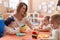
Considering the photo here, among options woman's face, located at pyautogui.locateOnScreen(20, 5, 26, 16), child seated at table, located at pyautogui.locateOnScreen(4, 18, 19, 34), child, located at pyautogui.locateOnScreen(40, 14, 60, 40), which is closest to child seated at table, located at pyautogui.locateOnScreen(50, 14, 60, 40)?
child, located at pyautogui.locateOnScreen(40, 14, 60, 40)

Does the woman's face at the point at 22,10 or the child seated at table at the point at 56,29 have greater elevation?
the woman's face at the point at 22,10

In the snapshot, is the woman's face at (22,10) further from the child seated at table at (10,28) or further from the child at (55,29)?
the child at (55,29)

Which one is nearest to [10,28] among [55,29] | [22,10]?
[22,10]

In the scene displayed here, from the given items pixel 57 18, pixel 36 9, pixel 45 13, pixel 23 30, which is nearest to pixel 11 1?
pixel 36 9

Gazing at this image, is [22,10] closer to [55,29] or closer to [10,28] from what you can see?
[10,28]

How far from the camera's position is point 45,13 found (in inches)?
199

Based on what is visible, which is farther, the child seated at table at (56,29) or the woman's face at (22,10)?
the woman's face at (22,10)

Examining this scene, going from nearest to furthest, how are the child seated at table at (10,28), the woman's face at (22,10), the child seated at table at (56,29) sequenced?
the child seated at table at (56,29), the child seated at table at (10,28), the woman's face at (22,10)

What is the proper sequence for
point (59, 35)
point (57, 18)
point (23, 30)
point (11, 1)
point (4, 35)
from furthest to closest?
1. point (11, 1)
2. point (23, 30)
3. point (4, 35)
4. point (57, 18)
5. point (59, 35)

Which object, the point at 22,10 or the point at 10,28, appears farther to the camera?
the point at 22,10

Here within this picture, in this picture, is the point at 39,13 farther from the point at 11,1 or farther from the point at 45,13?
the point at 11,1

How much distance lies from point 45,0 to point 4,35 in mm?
2989

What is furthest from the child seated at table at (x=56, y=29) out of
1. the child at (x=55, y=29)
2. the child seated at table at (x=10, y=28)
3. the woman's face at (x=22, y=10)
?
the woman's face at (x=22, y=10)

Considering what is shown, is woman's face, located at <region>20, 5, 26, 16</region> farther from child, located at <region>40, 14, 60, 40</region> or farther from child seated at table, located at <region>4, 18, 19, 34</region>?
child, located at <region>40, 14, 60, 40</region>
